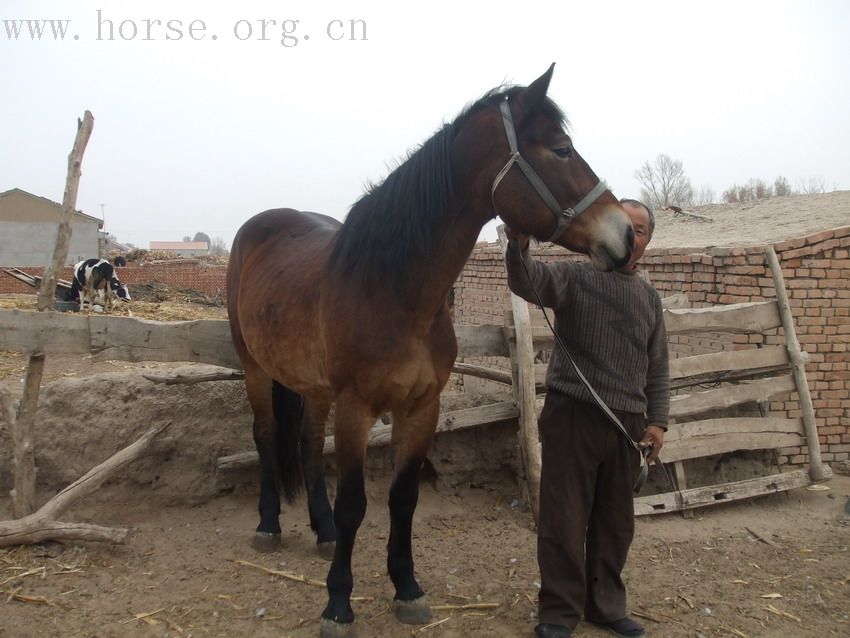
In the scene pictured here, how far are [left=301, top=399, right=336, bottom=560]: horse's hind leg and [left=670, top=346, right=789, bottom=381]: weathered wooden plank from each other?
2485mm

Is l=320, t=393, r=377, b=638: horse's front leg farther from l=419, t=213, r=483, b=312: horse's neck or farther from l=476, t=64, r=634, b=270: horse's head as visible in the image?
l=476, t=64, r=634, b=270: horse's head

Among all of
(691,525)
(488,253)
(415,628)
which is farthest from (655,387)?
(488,253)

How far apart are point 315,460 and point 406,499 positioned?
1.18 metres

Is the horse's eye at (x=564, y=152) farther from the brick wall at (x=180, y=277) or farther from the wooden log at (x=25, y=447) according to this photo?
the brick wall at (x=180, y=277)

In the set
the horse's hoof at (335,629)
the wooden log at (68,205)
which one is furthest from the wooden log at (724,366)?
the wooden log at (68,205)

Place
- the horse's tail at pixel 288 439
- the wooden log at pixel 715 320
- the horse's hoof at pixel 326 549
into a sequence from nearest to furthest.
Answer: the horse's hoof at pixel 326 549 < the horse's tail at pixel 288 439 < the wooden log at pixel 715 320

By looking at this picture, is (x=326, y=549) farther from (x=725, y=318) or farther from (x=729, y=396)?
(x=725, y=318)

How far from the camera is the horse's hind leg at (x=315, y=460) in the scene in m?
3.95

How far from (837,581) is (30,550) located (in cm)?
450

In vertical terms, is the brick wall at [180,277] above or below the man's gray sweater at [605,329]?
above

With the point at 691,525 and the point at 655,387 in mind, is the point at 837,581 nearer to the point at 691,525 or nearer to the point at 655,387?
the point at 691,525

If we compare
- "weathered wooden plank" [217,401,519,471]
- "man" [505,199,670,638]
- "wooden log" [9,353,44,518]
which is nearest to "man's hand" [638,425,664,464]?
"man" [505,199,670,638]

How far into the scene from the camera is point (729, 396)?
15.6 ft

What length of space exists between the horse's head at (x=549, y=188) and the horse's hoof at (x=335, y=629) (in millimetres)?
1908
